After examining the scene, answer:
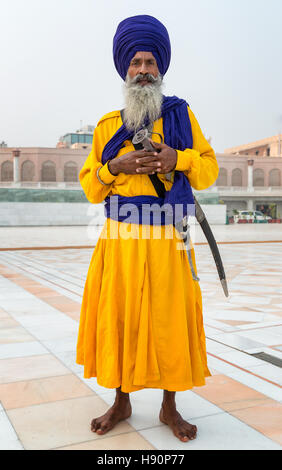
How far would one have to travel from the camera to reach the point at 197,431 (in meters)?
1.76

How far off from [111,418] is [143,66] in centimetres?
130

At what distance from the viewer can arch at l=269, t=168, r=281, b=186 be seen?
139 ft

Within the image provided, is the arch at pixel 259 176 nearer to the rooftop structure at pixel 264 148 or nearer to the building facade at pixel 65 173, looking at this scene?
the building facade at pixel 65 173

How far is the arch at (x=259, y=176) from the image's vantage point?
4244cm

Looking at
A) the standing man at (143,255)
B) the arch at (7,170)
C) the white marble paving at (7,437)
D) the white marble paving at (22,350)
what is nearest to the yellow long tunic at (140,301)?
the standing man at (143,255)

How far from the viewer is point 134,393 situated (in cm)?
218

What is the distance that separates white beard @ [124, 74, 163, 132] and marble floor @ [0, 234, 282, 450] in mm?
1131

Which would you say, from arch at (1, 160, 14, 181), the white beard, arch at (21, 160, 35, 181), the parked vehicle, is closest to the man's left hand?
the white beard

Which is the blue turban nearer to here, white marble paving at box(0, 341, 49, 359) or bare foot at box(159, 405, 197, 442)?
bare foot at box(159, 405, 197, 442)

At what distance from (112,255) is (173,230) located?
25 centimetres

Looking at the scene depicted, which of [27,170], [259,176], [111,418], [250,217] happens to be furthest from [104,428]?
[259,176]

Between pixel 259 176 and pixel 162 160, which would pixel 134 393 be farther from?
pixel 259 176

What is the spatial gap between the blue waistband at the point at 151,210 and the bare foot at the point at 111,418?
0.71 metres

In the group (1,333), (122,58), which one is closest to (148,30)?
(122,58)
